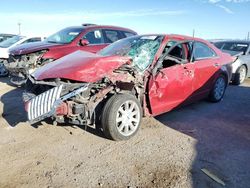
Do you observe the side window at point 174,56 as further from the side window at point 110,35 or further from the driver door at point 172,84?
the side window at point 110,35

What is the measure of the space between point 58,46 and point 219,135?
523cm

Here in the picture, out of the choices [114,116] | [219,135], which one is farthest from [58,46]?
[219,135]

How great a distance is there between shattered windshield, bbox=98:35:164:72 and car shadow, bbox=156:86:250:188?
47.3 inches

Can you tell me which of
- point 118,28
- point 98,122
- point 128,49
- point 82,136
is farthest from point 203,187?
point 118,28

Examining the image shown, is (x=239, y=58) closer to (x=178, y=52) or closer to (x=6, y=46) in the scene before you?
(x=178, y=52)

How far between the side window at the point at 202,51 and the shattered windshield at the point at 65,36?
399 cm

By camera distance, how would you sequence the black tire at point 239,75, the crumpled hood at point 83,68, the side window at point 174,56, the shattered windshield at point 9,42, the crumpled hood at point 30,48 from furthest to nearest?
the shattered windshield at point 9,42 < the black tire at point 239,75 < the crumpled hood at point 30,48 < the side window at point 174,56 < the crumpled hood at point 83,68

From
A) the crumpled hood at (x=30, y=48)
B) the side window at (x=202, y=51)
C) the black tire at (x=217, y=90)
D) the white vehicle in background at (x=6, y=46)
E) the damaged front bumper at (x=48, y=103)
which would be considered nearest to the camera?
the damaged front bumper at (x=48, y=103)

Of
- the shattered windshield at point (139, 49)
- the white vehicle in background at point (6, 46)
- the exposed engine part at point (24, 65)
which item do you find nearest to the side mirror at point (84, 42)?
the exposed engine part at point (24, 65)

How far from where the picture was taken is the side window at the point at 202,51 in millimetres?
5771

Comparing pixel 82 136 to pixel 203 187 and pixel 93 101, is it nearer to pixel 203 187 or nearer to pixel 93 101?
pixel 93 101

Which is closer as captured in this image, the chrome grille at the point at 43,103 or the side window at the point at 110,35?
the chrome grille at the point at 43,103

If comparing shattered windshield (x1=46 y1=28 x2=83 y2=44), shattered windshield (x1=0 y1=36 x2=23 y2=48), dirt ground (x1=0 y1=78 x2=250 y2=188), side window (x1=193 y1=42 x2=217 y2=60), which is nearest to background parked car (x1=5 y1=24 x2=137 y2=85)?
shattered windshield (x1=46 y1=28 x2=83 y2=44)

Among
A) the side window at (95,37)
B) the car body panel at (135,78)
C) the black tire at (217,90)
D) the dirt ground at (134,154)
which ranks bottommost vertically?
the dirt ground at (134,154)
